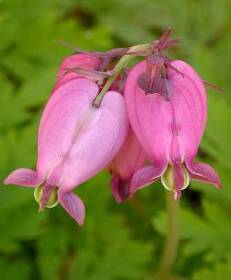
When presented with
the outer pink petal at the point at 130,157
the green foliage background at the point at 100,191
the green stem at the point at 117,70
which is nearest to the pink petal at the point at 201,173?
the outer pink petal at the point at 130,157

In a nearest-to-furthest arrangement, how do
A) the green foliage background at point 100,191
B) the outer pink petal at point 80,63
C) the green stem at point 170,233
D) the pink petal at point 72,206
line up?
the pink petal at point 72,206 → the outer pink petal at point 80,63 → the green stem at point 170,233 → the green foliage background at point 100,191

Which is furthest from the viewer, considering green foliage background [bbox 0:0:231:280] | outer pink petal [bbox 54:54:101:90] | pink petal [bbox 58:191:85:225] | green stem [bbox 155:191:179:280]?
green foliage background [bbox 0:0:231:280]

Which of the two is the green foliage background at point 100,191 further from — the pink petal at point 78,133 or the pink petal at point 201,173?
the pink petal at point 78,133

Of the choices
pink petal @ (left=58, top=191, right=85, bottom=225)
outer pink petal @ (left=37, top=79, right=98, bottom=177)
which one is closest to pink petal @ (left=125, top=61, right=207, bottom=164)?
outer pink petal @ (left=37, top=79, right=98, bottom=177)

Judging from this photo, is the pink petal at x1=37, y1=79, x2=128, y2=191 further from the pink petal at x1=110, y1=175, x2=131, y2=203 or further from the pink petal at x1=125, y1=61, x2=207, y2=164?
the pink petal at x1=110, y1=175, x2=131, y2=203

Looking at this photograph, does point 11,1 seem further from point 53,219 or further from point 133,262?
point 133,262
